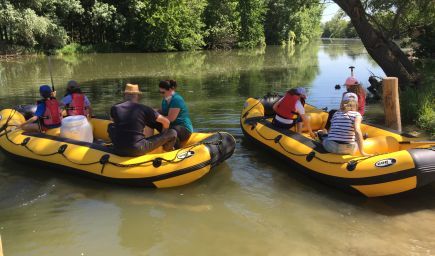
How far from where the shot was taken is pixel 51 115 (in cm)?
652

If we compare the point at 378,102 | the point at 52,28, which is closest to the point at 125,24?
the point at 52,28

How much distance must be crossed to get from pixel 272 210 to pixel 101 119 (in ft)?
11.9

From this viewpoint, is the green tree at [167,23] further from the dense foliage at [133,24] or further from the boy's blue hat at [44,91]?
the boy's blue hat at [44,91]

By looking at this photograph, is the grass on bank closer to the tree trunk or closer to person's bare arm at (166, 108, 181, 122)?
the tree trunk

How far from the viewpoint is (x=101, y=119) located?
7.09m

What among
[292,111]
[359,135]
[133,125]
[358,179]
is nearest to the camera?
[358,179]

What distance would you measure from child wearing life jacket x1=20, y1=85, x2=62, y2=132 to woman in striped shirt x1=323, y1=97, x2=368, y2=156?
13.5ft

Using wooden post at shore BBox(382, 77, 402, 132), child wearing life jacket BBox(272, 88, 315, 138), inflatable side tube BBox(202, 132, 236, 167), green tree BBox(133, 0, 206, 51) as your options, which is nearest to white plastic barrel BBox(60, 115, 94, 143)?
inflatable side tube BBox(202, 132, 236, 167)

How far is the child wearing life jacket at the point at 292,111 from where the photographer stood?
6324 millimetres

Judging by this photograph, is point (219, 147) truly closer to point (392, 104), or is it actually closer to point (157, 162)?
point (157, 162)

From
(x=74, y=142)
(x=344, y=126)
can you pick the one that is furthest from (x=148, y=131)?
(x=344, y=126)

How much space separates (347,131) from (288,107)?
56.3 inches

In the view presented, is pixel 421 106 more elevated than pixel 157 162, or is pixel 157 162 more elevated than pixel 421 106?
pixel 421 106

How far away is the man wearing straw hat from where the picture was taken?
5145 mm
